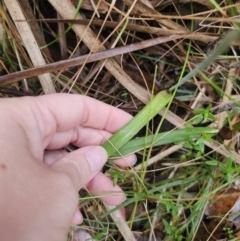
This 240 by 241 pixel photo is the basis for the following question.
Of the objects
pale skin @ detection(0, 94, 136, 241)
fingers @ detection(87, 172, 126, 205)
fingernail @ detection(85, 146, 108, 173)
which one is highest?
pale skin @ detection(0, 94, 136, 241)

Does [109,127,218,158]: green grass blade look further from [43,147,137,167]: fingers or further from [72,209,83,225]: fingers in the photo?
[72,209,83,225]: fingers

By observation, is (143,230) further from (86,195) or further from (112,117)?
(112,117)

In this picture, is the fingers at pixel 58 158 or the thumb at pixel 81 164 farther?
the fingers at pixel 58 158

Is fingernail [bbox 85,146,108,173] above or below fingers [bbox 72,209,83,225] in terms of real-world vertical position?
above

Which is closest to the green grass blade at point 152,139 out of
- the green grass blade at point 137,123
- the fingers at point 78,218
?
the green grass blade at point 137,123

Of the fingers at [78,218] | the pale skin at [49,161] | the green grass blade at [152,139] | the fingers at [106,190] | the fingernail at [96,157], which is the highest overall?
the pale skin at [49,161]

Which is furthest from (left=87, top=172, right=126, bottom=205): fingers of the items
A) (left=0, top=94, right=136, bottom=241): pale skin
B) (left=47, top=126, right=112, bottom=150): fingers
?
(left=47, top=126, right=112, bottom=150): fingers

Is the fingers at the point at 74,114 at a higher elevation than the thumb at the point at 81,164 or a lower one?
higher

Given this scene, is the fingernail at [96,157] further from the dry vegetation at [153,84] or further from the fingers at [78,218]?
the fingers at [78,218]
